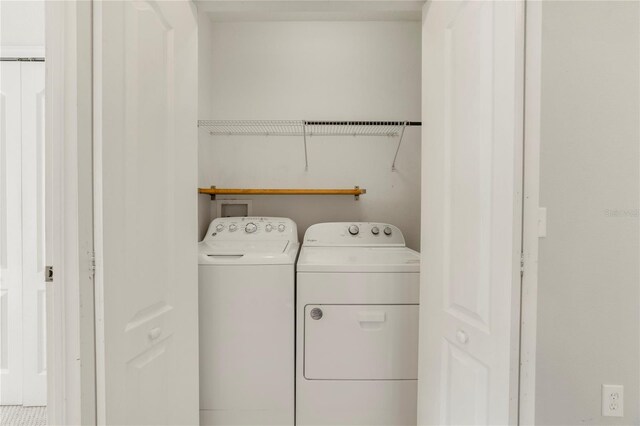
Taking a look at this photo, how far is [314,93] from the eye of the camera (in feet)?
6.99

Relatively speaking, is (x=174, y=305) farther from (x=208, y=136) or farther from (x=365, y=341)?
(x=208, y=136)

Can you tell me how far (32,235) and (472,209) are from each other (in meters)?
2.20

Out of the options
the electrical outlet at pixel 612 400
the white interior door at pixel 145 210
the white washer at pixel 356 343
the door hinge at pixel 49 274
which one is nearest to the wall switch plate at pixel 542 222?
the electrical outlet at pixel 612 400

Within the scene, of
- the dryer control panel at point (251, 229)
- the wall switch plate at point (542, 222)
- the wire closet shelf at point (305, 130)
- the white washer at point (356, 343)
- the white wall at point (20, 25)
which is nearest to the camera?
the wall switch plate at point (542, 222)

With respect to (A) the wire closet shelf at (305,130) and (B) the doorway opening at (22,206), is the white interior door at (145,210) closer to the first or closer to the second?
(A) the wire closet shelf at (305,130)

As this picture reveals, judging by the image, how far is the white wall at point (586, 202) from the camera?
2.82ft

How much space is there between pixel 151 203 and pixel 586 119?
51.7 inches

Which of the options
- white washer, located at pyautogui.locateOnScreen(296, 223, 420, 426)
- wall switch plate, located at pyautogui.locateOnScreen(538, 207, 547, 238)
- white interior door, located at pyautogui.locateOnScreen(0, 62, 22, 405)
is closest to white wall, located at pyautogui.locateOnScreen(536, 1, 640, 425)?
wall switch plate, located at pyautogui.locateOnScreen(538, 207, 547, 238)

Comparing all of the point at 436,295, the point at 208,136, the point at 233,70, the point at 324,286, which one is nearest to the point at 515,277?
the point at 436,295

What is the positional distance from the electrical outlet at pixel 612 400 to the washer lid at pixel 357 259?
0.71 m

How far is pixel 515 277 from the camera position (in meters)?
0.81

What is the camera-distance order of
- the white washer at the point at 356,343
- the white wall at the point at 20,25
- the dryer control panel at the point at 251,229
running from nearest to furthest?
the white washer at the point at 356,343, the white wall at the point at 20,25, the dryer control panel at the point at 251,229

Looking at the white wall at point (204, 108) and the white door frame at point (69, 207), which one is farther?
the white wall at point (204, 108)

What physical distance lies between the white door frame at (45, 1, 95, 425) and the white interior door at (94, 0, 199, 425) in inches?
1.0
